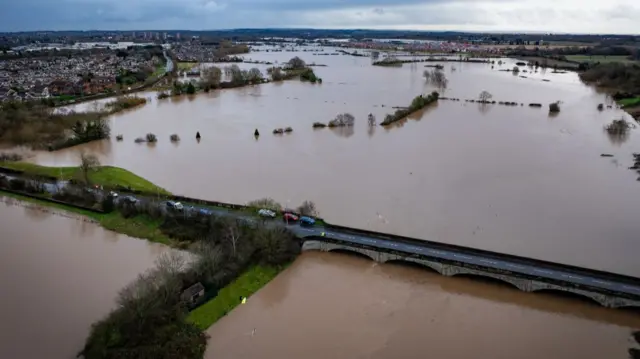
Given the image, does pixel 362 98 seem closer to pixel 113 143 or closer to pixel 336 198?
pixel 113 143

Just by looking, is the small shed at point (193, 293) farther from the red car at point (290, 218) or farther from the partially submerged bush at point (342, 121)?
the partially submerged bush at point (342, 121)

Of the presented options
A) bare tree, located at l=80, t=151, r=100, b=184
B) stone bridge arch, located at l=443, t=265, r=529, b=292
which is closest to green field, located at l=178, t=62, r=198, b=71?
bare tree, located at l=80, t=151, r=100, b=184

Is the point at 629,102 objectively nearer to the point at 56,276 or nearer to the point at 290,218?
the point at 290,218

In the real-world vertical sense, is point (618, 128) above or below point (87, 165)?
above

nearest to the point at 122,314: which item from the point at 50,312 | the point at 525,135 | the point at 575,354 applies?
the point at 50,312

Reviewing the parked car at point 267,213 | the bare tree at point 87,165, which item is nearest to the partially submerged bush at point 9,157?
the bare tree at point 87,165

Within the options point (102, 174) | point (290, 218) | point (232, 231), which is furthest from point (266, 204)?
point (102, 174)
